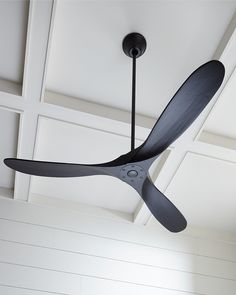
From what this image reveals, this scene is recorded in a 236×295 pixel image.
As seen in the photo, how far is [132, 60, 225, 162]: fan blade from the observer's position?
1.18 m

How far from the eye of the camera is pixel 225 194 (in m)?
2.84

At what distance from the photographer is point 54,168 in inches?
61.0

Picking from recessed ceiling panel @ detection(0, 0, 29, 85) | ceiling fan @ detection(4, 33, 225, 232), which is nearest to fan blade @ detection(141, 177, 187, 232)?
ceiling fan @ detection(4, 33, 225, 232)

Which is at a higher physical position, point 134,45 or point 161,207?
point 134,45

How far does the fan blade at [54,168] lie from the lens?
4.92ft

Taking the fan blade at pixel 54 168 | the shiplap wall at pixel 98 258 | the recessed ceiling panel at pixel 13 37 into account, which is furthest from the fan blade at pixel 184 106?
the shiplap wall at pixel 98 258

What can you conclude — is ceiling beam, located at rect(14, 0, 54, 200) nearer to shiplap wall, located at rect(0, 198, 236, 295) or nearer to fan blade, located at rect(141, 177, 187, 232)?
shiplap wall, located at rect(0, 198, 236, 295)

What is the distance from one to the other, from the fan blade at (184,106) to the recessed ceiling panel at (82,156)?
935 mm

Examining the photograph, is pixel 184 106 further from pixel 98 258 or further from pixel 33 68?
pixel 98 258

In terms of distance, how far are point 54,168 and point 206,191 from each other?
5.36 feet

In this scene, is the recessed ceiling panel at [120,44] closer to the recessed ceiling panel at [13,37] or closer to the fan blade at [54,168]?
the recessed ceiling panel at [13,37]

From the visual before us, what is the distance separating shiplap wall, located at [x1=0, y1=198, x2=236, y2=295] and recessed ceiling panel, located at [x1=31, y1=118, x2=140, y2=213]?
16 centimetres

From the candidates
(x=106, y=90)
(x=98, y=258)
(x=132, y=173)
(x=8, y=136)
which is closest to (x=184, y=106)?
(x=132, y=173)

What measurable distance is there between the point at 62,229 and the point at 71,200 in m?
0.26
